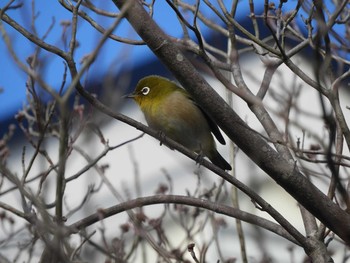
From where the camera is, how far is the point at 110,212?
A: 364cm

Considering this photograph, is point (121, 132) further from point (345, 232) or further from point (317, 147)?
point (345, 232)

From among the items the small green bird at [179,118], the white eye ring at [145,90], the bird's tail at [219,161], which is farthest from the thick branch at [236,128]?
the white eye ring at [145,90]

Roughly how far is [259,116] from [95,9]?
1.40 m

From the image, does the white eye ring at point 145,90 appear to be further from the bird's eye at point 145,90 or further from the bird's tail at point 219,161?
the bird's tail at point 219,161

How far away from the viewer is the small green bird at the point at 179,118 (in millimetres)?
6410

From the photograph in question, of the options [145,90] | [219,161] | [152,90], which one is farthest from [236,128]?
[145,90]

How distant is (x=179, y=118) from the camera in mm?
6406

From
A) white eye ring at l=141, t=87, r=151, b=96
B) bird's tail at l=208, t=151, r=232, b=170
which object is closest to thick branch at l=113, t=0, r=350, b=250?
bird's tail at l=208, t=151, r=232, b=170

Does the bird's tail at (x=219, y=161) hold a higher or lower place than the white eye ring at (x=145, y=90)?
lower

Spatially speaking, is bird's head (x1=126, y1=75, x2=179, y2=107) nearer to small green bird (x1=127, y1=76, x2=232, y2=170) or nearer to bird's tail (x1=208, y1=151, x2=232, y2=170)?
small green bird (x1=127, y1=76, x2=232, y2=170)

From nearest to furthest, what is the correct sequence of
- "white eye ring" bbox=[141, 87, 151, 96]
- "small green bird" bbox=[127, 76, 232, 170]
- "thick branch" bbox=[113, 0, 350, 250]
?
1. "thick branch" bbox=[113, 0, 350, 250]
2. "small green bird" bbox=[127, 76, 232, 170]
3. "white eye ring" bbox=[141, 87, 151, 96]

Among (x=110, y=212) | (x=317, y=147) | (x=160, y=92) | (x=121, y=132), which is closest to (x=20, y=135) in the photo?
(x=121, y=132)

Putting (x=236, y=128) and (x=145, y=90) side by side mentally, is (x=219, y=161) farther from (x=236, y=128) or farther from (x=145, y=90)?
(x=236, y=128)

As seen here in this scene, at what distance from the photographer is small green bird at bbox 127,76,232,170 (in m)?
6.41
